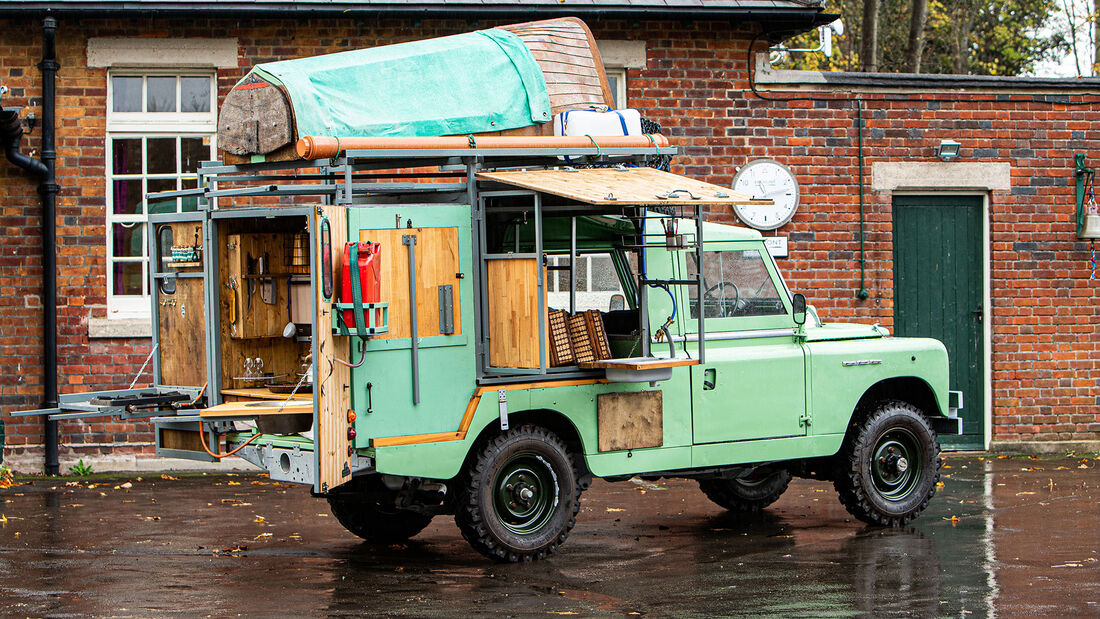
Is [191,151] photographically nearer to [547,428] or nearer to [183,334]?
[183,334]

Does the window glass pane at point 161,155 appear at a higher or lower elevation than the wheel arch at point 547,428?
higher

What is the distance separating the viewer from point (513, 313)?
8398 mm

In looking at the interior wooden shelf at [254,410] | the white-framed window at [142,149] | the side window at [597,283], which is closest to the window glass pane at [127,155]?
the white-framed window at [142,149]

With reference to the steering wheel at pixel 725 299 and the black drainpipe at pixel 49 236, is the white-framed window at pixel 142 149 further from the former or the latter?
the steering wheel at pixel 725 299

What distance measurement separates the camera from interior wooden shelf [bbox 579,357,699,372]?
8461 millimetres

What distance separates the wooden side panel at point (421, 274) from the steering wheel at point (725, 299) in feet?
6.62

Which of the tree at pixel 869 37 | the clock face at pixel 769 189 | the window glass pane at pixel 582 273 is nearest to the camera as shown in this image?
the window glass pane at pixel 582 273

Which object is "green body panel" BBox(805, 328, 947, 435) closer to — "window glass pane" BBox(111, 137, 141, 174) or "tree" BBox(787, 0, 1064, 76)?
"window glass pane" BBox(111, 137, 141, 174)

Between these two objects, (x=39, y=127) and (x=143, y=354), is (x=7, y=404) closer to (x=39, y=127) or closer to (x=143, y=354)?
(x=143, y=354)

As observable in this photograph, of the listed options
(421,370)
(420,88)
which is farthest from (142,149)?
(421,370)

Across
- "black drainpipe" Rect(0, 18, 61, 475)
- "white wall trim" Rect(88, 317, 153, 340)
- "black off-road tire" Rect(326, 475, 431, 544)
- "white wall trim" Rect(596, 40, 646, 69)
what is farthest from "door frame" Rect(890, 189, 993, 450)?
"black drainpipe" Rect(0, 18, 61, 475)

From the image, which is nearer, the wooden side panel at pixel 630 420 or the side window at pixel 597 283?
the wooden side panel at pixel 630 420

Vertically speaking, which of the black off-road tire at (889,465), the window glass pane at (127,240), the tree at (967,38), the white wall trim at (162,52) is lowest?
the black off-road tire at (889,465)

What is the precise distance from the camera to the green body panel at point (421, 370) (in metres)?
7.98
